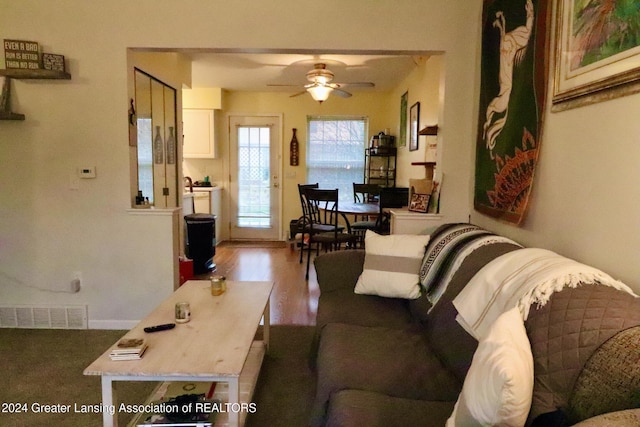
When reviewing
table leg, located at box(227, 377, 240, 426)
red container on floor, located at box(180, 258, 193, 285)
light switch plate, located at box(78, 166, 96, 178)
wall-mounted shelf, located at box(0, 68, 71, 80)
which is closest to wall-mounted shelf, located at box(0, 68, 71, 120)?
wall-mounted shelf, located at box(0, 68, 71, 80)

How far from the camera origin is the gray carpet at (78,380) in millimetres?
1994

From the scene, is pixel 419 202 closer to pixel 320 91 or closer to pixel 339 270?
pixel 339 270

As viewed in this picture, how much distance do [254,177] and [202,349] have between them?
5338 mm

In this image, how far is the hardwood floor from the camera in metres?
3.46

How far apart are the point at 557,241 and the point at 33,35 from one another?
3.47 meters

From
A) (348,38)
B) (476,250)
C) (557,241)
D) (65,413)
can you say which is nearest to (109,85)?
(348,38)

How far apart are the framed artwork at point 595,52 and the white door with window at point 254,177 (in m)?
5.32

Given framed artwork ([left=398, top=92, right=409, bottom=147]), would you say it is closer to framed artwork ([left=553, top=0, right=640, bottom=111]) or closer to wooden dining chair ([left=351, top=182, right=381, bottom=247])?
wooden dining chair ([left=351, top=182, right=381, bottom=247])

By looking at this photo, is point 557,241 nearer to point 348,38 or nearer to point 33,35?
point 348,38

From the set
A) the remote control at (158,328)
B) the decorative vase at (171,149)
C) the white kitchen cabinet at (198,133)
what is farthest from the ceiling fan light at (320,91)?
the remote control at (158,328)

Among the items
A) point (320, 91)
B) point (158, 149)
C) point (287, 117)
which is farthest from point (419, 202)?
point (287, 117)

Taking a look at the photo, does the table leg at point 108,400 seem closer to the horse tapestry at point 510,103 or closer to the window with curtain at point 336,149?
the horse tapestry at point 510,103

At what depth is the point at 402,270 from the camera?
2.45 meters

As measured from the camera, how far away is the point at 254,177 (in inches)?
271
